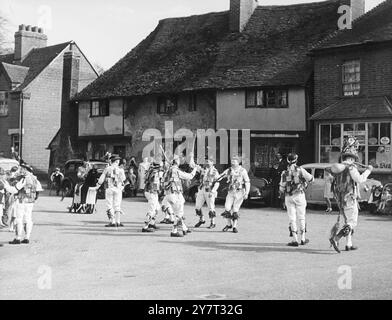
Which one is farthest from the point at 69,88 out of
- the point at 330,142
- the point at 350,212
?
the point at 350,212

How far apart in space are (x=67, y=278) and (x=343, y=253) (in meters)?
5.21

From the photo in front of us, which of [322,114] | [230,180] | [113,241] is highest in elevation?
[322,114]

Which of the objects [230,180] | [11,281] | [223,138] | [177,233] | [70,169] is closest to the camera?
[11,281]

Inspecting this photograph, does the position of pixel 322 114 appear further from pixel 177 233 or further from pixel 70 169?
pixel 177 233

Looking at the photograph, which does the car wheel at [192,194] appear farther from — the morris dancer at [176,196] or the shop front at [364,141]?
the morris dancer at [176,196]

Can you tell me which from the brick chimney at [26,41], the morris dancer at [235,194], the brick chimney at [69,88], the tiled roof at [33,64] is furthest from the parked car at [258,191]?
the brick chimney at [26,41]

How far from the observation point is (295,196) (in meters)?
12.5

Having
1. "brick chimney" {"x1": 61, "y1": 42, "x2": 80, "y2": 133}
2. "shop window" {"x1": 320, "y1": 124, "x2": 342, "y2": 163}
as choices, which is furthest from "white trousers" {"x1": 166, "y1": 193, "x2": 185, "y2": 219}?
"brick chimney" {"x1": 61, "y1": 42, "x2": 80, "y2": 133}

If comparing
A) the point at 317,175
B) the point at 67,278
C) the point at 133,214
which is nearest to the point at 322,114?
the point at 317,175

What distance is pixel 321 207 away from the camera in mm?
22406

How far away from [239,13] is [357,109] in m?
10.5

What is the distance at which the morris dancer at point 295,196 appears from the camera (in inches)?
490

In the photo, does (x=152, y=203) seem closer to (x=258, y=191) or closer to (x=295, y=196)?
(x=295, y=196)

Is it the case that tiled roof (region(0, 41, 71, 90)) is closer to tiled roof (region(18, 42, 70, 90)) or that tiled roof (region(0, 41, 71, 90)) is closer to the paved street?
tiled roof (region(18, 42, 70, 90))
